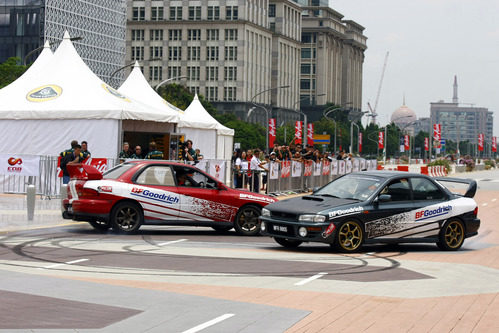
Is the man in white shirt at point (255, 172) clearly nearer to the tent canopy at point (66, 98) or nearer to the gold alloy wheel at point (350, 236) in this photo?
the tent canopy at point (66, 98)

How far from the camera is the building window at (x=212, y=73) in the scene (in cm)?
14250

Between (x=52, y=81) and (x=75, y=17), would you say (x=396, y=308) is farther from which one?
(x=75, y=17)

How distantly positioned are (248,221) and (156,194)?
200cm

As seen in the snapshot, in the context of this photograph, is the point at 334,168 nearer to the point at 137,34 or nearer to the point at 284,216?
the point at 284,216

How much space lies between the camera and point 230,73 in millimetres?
142000

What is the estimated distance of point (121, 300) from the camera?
30.6ft

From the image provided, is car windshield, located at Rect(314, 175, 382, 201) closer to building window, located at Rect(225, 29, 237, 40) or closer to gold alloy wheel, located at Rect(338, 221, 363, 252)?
gold alloy wheel, located at Rect(338, 221, 363, 252)

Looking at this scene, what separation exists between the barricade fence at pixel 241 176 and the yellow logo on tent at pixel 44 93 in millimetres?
3305

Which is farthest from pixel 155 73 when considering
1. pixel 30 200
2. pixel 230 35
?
pixel 30 200

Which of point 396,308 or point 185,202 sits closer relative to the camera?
point 396,308

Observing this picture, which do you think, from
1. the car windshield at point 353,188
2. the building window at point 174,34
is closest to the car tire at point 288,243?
the car windshield at point 353,188

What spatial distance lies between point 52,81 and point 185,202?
14.1 m

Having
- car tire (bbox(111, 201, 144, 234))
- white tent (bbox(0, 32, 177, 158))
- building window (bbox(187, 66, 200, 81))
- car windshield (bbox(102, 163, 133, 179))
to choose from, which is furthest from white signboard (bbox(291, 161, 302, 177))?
building window (bbox(187, 66, 200, 81))

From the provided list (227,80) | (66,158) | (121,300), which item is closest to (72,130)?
(66,158)
